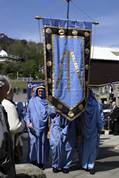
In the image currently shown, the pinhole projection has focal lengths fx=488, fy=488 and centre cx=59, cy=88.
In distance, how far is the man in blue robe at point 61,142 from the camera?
9.68 metres

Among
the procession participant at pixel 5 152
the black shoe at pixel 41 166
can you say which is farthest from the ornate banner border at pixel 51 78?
the procession participant at pixel 5 152

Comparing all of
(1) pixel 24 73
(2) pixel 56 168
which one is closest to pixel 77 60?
(2) pixel 56 168

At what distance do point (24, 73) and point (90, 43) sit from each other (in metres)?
50.2

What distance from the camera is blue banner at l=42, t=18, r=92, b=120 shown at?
31.8ft

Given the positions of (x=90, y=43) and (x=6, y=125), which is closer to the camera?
(x=6, y=125)

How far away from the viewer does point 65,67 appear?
974 centimetres

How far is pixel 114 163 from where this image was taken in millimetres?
11117

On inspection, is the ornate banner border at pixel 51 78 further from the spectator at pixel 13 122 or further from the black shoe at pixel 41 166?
the spectator at pixel 13 122

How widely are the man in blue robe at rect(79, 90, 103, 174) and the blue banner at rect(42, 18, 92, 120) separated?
0.68 ft

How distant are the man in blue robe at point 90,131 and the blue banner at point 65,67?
21 centimetres

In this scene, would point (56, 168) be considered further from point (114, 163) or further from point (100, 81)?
point (100, 81)

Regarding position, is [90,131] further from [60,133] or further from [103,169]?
[103,169]

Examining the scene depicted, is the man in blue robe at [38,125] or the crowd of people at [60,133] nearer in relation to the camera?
the crowd of people at [60,133]

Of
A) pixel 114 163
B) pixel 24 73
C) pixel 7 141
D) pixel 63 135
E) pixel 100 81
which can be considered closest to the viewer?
pixel 7 141
